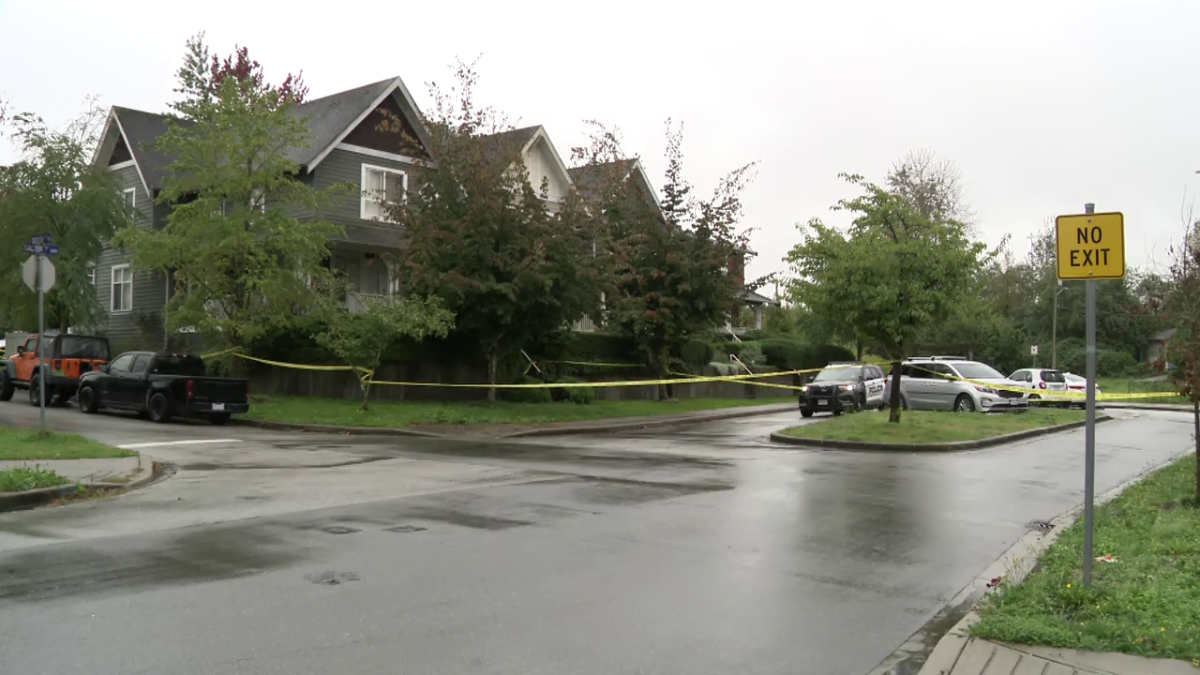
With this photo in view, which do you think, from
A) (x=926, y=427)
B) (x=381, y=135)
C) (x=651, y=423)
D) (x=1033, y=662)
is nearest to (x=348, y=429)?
(x=651, y=423)

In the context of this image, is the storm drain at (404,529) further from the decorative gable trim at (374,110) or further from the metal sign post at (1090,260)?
the decorative gable trim at (374,110)

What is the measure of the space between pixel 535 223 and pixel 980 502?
51.9ft

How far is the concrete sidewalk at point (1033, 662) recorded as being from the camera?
5.16 metres

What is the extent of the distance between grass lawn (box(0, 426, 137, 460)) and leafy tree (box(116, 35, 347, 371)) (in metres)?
9.08

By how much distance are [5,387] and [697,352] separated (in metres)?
22.4

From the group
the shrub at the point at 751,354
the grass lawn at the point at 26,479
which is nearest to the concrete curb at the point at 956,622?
the grass lawn at the point at 26,479

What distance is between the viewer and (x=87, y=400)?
2417 cm

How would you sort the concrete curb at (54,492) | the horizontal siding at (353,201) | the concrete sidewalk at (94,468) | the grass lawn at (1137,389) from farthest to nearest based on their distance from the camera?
the grass lawn at (1137,389)
the horizontal siding at (353,201)
the concrete sidewalk at (94,468)
the concrete curb at (54,492)

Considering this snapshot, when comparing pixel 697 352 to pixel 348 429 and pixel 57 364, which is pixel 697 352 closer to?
pixel 348 429

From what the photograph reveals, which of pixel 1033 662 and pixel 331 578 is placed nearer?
pixel 1033 662

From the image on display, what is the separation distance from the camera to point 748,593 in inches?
278

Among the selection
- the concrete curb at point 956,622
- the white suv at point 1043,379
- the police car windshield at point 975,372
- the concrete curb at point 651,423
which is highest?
the police car windshield at point 975,372

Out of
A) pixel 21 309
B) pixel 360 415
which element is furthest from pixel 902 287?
pixel 21 309

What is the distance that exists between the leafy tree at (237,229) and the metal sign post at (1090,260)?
70.5 ft
